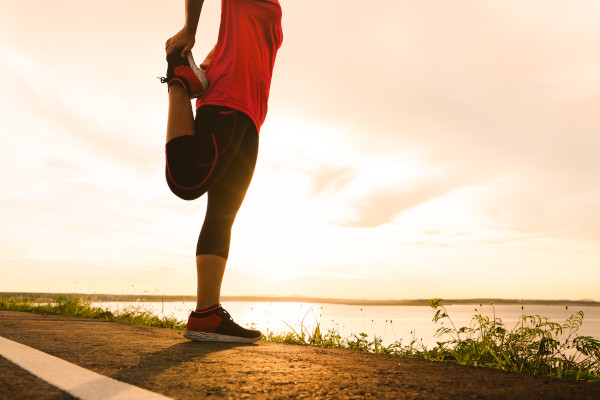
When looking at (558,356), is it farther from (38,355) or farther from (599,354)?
(38,355)

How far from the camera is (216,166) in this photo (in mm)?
2768

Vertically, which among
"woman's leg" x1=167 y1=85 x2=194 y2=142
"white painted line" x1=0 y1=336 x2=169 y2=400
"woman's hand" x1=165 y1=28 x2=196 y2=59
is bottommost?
"white painted line" x1=0 y1=336 x2=169 y2=400

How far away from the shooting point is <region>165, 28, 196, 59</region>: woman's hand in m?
2.85

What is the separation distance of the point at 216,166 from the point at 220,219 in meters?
0.36

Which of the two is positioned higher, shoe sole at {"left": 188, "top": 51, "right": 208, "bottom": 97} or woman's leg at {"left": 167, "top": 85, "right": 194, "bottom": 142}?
shoe sole at {"left": 188, "top": 51, "right": 208, "bottom": 97}

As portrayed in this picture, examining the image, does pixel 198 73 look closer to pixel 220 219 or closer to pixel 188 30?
pixel 188 30

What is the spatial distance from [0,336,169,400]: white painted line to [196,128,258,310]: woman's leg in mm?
992

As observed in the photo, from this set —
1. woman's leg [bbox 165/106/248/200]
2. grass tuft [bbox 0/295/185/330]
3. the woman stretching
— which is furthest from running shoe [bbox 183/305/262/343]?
grass tuft [bbox 0/295/185/330]

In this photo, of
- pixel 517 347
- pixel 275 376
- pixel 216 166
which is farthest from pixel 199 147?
pixel 517 347

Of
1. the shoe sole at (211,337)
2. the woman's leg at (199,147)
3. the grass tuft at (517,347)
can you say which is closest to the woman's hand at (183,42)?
the woman's leg at (199,147)

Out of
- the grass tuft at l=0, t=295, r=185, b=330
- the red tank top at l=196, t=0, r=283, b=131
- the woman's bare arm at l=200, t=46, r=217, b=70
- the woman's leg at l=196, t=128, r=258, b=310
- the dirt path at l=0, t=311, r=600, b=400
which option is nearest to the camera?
the dirt path at l=0, t=311, r=600, b=400

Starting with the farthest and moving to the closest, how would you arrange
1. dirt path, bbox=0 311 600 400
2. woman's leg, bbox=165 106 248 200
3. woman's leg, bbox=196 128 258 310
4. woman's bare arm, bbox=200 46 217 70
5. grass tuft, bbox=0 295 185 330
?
grass tuft, bbox=0 295 185 330 → woman's bare arm, bbox=200 46 217 70 → woman's leg, bbox=196 128 258 310 → woman's leg, bbox=165 106 248 200 → dirt path, bbox=0 311 600 400

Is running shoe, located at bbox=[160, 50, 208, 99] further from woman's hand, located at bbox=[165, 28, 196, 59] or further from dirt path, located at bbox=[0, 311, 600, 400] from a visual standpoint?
dirt path, located at bbox=[0, 311, 600, 400]

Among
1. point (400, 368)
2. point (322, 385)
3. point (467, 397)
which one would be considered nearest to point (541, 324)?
point (400, 368)
